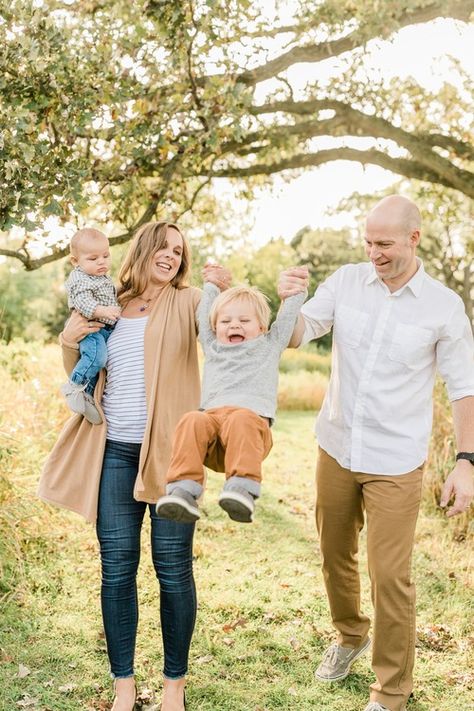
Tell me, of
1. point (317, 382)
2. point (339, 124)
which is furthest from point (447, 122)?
point (317, 382)

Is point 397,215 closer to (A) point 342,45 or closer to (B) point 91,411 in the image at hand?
(B) point 91,411

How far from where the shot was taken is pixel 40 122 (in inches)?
176

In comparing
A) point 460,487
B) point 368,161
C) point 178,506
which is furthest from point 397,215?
point 368,161

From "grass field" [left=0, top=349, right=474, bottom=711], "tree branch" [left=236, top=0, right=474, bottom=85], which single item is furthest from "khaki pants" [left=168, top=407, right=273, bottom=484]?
"tree branch" [left=236, top=0, right=474, bottom=85]

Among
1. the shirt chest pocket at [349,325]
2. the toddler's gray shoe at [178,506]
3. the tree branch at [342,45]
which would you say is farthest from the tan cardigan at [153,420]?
the tree branch at [342,45]

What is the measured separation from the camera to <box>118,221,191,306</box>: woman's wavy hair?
11.5 feet

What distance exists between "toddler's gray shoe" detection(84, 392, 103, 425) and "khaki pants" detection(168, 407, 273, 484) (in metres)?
0.54

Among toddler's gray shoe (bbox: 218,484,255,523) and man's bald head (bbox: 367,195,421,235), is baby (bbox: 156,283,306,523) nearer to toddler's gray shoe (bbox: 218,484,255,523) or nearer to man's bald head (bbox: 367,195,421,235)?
toddler's gray shoe (bbox: 218,484,255,523)

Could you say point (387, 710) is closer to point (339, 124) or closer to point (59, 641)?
point (59, 641)

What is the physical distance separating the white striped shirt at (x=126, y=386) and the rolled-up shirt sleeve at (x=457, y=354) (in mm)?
1327

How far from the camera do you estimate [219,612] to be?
16.3 feet

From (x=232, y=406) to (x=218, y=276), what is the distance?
0.62 m

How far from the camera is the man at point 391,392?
3.45m

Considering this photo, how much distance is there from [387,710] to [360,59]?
5652mm
